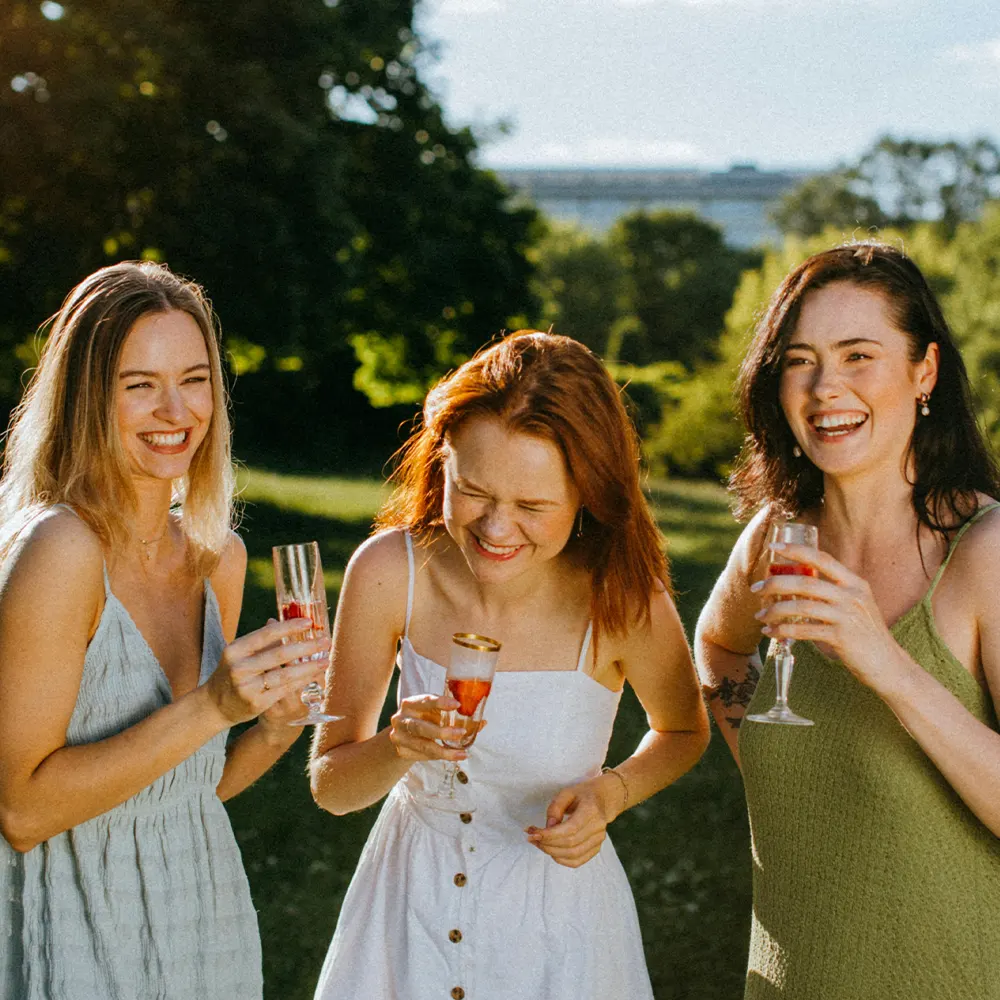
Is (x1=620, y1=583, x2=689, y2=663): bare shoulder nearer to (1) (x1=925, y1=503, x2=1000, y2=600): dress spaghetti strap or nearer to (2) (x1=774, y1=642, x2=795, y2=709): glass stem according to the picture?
(2) (x1=774, y1=642, x2=795, y2=709): glass stem

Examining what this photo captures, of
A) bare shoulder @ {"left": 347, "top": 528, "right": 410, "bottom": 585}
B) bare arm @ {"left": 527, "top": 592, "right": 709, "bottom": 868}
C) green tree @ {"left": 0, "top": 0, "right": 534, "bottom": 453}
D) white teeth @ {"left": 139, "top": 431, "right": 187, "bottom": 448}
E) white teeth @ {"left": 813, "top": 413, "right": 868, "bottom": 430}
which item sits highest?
green tree @ {"left": 0, "top": 0, "right": 534, "bottom": 453}

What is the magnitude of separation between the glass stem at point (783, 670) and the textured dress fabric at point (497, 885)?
0.54 meters

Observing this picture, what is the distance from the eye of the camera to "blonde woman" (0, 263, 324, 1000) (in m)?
2.63

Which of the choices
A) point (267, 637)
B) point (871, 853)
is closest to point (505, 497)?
point (267, 637)

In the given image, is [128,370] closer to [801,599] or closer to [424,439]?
[424,439]

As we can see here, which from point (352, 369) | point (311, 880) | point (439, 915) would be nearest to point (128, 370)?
point (439, 915)

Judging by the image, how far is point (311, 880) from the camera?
7.24 m

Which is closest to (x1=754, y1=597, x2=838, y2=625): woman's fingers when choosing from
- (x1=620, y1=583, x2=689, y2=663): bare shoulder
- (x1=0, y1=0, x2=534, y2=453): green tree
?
(x1=620, y1=583, x2=689, y2=663): bare shoulder

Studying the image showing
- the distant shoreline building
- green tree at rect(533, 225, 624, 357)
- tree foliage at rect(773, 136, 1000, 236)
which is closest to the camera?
green tree at rect(533, 225, 624, 357)

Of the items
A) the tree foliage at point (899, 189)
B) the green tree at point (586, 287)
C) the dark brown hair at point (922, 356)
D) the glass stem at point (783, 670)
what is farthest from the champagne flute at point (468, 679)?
the tree foliage at point (899, 189)

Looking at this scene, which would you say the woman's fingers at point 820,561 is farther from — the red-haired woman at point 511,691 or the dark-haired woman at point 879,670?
the red-haired woman at point 511,691

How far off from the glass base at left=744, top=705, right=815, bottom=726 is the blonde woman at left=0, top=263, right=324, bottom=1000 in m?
1.10

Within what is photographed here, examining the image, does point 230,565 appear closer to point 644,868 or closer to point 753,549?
point 753,549

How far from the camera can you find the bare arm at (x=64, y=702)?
2.59m
